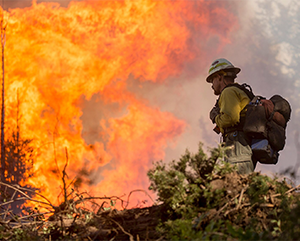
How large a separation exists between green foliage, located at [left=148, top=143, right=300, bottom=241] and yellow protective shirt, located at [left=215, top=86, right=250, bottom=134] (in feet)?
4.60

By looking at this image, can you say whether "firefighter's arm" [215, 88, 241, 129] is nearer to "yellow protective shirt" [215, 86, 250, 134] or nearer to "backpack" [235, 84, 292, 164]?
"yellow protective shirt" [215, 86, 250, 134]

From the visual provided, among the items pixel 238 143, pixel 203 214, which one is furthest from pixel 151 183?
pixel 238 143

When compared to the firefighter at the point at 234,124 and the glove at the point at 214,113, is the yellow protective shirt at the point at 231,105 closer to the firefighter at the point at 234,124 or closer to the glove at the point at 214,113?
the firefighter at the point at 234,124

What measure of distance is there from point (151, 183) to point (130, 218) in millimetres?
1038

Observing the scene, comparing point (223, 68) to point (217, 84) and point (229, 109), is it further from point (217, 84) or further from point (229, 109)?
point (229, 109)

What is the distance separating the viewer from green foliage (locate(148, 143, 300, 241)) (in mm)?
5047

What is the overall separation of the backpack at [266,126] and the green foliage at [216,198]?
4.47 feet

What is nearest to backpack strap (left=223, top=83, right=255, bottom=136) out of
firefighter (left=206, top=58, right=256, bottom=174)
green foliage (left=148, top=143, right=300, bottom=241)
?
firefighter (left=206, top=58, right=256, bottom=174)

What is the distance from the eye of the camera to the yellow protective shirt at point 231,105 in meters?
6.95

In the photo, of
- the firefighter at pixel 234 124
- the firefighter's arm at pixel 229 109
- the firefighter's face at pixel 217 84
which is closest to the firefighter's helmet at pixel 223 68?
the firefighter's face at pixel 217 84

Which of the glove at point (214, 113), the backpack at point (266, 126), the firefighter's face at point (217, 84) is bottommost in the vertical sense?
the backpack at point (266, 126)

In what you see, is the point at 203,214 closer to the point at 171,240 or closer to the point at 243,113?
the point at 171,240

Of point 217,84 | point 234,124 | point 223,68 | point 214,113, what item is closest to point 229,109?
point 234,124

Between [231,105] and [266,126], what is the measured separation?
Answer: 83 cm
